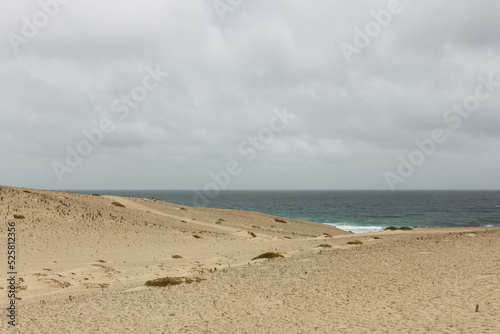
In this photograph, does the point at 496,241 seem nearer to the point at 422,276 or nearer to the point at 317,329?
the point at 422,276

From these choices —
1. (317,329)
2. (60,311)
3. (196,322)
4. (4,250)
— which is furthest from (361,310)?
(4,250)

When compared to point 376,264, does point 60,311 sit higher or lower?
lower

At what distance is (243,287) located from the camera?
13625 millimetres

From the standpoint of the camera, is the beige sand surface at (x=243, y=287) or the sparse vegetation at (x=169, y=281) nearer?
the beige sand surface at (x=243, y=287)

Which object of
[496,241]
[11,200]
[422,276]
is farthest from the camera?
[11,200]

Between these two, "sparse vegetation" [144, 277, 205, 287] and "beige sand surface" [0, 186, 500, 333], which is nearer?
"beige sand surface" [0, 186, 500, 333]

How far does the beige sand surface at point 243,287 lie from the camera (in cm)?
954

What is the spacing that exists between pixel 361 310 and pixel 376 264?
672 cm

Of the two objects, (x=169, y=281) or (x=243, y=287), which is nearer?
(x=243, y=287)

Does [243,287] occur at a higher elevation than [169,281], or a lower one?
higher

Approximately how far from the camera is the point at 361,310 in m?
10.3

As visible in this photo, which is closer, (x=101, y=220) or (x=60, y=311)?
(x=60, y=311)

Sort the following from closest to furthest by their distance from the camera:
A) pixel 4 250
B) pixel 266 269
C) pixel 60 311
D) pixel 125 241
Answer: pixel 60 311, pixel 266 269, pixel 4 250, pixel 125 241

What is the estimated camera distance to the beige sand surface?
31.3ft
